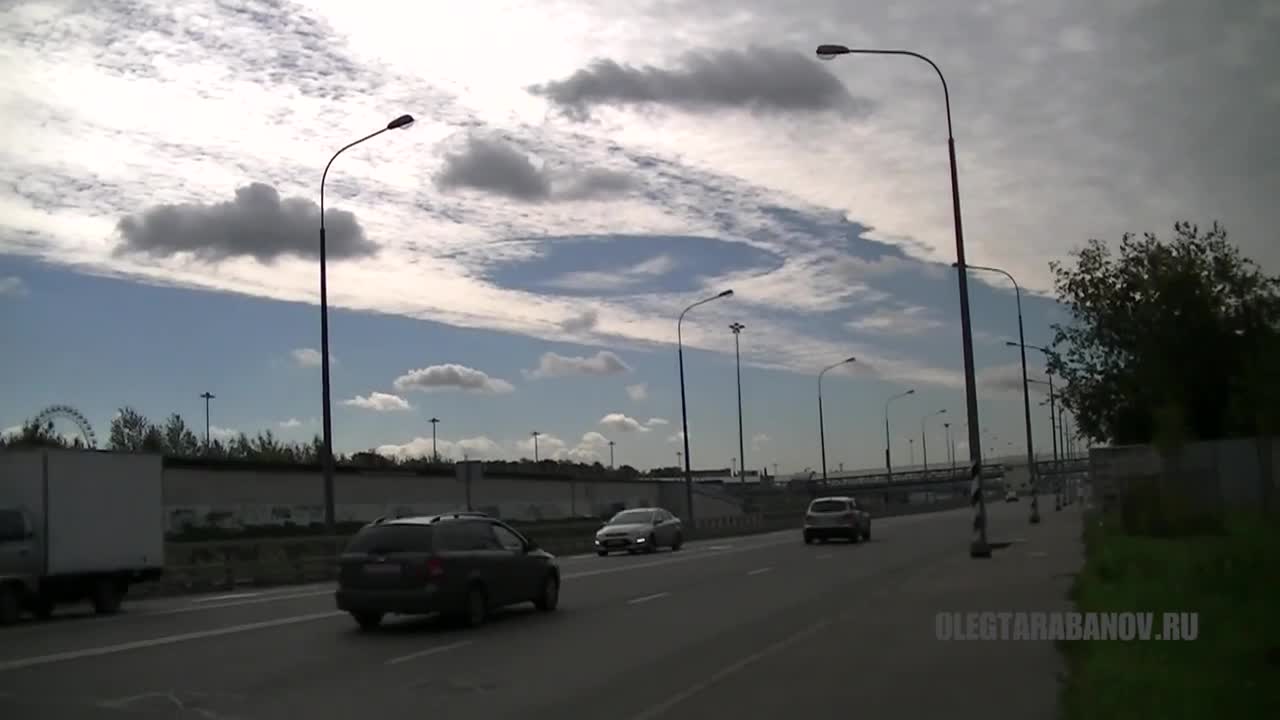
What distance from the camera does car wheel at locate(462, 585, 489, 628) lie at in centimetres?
1844

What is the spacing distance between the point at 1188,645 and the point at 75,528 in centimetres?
1919

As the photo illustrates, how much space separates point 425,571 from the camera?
17.9 m

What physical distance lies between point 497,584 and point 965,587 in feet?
28.8

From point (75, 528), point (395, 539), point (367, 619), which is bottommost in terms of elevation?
point (367, 619)

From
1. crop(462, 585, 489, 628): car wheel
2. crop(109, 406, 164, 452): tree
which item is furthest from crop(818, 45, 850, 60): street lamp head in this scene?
crop(109, 406, 164, 452): tree

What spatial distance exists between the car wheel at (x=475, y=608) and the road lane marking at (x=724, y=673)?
478cm

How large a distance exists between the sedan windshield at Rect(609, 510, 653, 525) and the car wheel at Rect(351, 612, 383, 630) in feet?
87.6

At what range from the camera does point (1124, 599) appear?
15.2 meters

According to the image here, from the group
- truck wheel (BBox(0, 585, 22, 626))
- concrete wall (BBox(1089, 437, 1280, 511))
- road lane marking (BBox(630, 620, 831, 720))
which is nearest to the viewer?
road lane marking (BBox(630, 620, 831, 720))

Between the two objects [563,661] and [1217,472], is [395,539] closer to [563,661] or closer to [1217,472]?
[563,661]

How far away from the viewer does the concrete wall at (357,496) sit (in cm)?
6394

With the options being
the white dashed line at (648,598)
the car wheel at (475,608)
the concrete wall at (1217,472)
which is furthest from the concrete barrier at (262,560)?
the concrete wall at (1217,472)

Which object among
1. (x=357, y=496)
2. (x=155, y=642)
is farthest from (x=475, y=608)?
(x=357, y=496)

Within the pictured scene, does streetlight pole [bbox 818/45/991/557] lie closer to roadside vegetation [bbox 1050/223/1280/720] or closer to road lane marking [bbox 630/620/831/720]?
roadside vegetation [bbox 1050/223/1280/720]
